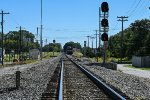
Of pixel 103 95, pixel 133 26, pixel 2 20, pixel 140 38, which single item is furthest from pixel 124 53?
pixel 103 95

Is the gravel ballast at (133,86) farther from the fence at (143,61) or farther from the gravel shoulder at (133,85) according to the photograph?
the fence at (143,61)

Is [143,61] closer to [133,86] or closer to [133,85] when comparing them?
[133,85]

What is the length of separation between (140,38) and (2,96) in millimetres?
101288

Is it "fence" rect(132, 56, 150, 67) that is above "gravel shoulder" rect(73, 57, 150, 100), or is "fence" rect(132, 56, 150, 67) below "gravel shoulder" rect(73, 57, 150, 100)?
above

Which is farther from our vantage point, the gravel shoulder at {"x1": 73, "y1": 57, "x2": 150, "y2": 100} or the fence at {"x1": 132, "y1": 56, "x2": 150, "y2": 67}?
the fence at {"x1": 132, "y1": 56, "x2": 150, "y2": 67}

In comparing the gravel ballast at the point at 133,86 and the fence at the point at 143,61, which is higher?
Result: the fence at the point at 143,61

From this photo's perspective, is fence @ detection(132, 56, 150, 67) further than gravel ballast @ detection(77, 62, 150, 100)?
Yes

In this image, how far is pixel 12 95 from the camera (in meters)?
18.2

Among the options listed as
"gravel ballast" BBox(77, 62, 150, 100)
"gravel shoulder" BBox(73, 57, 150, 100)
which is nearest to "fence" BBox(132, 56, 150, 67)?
"gravel shoulder" BBox(73, 57, 150, 100)

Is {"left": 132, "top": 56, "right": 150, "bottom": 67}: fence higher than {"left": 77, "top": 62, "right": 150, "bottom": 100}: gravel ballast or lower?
higher

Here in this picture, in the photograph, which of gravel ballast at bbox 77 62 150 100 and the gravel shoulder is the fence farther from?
gravel ballast at bbox 77 62 150 100

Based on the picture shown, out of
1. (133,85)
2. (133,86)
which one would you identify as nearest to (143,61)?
(133,85)

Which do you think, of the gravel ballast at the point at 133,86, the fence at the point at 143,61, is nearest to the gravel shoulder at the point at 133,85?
the gravel ballast at the point at 133,86

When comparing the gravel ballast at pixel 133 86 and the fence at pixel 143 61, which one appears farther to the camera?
the fence at pixel 143 61
